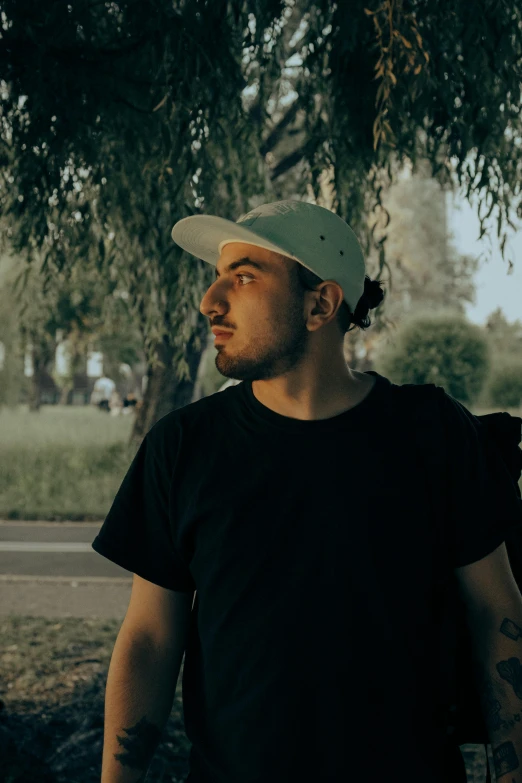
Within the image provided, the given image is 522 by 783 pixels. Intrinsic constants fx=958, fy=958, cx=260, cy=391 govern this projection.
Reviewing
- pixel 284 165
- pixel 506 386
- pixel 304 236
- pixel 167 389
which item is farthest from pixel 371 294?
pixel 506 386

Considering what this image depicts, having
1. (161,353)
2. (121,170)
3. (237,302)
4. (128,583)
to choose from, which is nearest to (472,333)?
(161,353)

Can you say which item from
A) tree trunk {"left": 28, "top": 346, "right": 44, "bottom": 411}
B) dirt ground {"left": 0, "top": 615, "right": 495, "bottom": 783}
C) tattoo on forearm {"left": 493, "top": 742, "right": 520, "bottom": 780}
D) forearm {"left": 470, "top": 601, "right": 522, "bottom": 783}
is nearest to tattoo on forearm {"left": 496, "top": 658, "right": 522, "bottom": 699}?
forearm {"left": 470, "top": 601, "right": 522, "bottom": 783}

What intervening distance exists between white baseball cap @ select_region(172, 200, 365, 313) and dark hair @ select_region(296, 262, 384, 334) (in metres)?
0.02

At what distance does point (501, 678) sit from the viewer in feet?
6.00

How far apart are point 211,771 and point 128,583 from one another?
7304 millimetres

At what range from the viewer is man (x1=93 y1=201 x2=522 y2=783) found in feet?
5.60

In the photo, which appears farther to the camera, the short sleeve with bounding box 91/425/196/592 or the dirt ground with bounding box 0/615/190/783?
the dirt ground with bounding box 0/615/190/783

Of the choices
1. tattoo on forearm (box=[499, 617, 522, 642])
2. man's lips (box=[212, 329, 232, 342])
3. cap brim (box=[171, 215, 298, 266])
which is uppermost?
cap brim (box=[171, 215, 298, 266])

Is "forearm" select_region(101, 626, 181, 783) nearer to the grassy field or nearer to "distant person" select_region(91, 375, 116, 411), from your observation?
the grassy field

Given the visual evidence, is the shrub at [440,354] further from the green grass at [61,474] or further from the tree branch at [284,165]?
the tree branch at [284,165]

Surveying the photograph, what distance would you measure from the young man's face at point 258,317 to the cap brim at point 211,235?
0.05 metres

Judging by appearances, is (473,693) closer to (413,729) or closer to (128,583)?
(413,729)

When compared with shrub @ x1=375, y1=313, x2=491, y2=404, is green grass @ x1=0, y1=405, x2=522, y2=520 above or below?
below

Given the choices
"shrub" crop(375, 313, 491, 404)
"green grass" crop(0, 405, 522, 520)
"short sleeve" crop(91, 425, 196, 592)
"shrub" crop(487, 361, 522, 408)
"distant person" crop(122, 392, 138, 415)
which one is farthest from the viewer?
"shrub" crop(487, 361, 522, 408)
